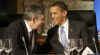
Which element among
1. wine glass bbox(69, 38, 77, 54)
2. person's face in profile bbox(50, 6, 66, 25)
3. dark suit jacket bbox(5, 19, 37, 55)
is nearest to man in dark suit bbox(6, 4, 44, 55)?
dark suit jacket bbox(5, 19, 37, 55)

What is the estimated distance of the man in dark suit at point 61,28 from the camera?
2.98 meters

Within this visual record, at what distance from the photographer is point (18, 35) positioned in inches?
116

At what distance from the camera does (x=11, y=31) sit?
9.77 feet

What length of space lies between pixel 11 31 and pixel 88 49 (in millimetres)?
1057

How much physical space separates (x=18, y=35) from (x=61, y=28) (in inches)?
23.0

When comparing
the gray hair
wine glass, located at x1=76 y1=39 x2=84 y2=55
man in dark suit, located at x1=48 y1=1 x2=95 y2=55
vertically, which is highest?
the gray hair

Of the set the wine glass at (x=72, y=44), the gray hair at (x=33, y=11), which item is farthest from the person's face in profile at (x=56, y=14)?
the wine glass at (x=72, y=44)

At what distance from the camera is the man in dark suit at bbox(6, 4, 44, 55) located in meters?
2.95

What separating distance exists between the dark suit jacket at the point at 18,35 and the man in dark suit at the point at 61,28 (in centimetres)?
27

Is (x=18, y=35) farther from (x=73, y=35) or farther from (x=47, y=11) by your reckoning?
(x=73, y=35)

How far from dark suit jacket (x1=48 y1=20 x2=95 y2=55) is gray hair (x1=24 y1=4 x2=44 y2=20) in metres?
0.28

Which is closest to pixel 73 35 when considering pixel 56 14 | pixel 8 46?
pixel 56 14

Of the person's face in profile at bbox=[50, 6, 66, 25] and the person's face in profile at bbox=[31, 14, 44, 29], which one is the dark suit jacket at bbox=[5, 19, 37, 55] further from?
the person's face in profile at bbox=[50, 6, 66, 25]

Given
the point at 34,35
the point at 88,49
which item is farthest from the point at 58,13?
the point at 88,49
